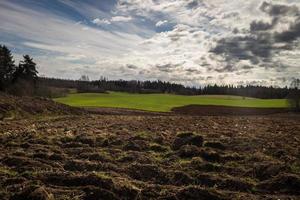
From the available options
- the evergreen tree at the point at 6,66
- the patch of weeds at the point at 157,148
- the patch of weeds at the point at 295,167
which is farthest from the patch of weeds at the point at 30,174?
the evergreen tree at the point at 6,66

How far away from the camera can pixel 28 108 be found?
111 feet

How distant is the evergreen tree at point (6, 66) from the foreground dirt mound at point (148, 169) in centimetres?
5682

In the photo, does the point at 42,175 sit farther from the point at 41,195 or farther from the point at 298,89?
the point at 298,89

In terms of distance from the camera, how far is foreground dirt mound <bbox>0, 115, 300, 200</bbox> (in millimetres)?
8492

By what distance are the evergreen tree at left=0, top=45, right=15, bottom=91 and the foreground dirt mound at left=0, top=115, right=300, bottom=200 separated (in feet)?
186

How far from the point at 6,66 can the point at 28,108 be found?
133 ft

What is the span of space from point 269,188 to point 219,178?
137 cm

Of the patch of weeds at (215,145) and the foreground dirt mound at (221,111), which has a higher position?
the patch of weeds at (215,145)

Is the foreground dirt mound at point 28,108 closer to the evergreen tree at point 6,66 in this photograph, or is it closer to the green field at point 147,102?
the green field at point 147,102

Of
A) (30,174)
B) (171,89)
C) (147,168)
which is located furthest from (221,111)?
(171,89)

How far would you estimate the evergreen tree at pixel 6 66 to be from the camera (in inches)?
2653

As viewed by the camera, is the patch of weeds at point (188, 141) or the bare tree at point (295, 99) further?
the bare tree at point (295, 99)

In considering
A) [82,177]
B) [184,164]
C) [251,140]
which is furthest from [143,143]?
[82,177]

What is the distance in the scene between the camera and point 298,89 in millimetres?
66188
